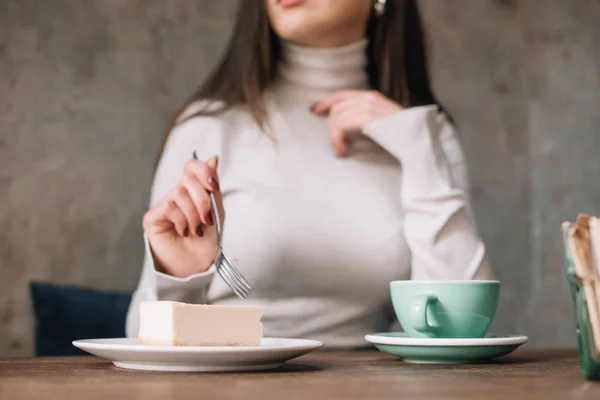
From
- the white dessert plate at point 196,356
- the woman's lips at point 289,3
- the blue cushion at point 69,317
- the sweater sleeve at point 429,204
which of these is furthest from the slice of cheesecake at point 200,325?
the woman's lips at point 289,3

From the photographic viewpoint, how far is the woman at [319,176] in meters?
1.33

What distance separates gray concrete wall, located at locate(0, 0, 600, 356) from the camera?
1.62 meters

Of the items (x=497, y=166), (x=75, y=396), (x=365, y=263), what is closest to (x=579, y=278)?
(x=75, y=396)

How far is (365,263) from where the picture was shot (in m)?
1.36

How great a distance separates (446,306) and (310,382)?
232 millimetres

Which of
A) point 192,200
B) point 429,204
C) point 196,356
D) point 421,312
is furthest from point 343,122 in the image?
point 196,356

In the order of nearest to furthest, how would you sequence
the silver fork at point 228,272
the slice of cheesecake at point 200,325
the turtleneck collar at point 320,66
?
the slice of cheesecake at point 200,325 → the silver fork at point 228,272 → the turtleneck collar at point 320,66

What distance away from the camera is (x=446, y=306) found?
0.76m

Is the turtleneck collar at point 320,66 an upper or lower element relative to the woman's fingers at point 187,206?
upper

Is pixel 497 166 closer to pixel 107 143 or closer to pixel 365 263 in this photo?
pixel 365 263

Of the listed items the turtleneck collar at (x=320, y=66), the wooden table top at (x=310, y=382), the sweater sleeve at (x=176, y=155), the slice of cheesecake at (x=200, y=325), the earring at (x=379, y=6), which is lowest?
the wooden table top at (x=310, y=382)

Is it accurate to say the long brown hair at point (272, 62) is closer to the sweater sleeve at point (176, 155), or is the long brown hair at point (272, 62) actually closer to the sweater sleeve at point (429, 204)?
the sweater sleeve at point (176, 155)

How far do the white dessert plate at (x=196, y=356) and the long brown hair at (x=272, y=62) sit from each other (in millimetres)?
836

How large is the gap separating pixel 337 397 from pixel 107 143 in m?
1.28
